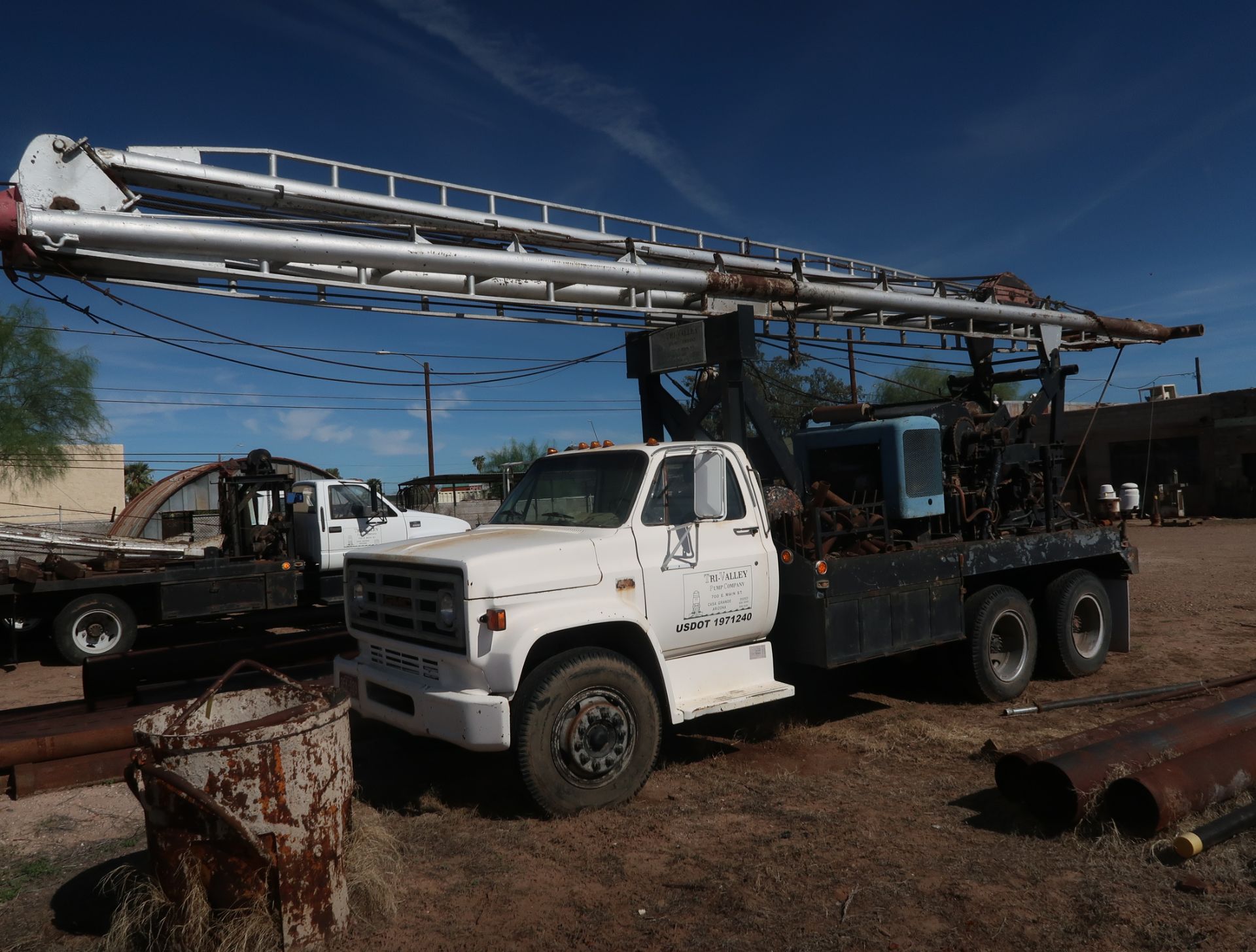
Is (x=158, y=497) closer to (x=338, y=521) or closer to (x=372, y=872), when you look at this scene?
(x=338, y=521)

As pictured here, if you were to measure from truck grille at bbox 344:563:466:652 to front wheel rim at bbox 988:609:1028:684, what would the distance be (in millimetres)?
4844

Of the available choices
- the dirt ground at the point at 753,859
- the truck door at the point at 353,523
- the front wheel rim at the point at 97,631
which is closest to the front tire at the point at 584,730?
the dirt ground at the point at 753,859

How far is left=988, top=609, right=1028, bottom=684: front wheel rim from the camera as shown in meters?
7.51

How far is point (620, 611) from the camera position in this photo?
5.00 m

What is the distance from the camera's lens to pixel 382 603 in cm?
535

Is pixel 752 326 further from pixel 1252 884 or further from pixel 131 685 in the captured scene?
pixel 131 685

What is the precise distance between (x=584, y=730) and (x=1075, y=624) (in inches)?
220

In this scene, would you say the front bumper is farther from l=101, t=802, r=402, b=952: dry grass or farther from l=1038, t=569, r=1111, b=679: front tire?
l=1038, t=569, r=1111, b=679: front tire

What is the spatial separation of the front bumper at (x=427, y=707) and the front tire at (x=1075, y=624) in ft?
18.2

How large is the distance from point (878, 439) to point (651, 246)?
2.60 metres

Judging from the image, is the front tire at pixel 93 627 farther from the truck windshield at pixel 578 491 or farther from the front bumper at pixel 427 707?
the truck windshield at pixel 578 491

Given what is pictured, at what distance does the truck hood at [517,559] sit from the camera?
4645mm

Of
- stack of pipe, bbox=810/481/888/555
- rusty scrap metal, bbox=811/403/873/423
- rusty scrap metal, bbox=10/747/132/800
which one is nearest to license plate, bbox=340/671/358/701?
rusty scrap metal, bbox=10/747/132/800

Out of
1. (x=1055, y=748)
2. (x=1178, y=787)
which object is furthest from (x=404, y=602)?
(x=1178, y=787)
